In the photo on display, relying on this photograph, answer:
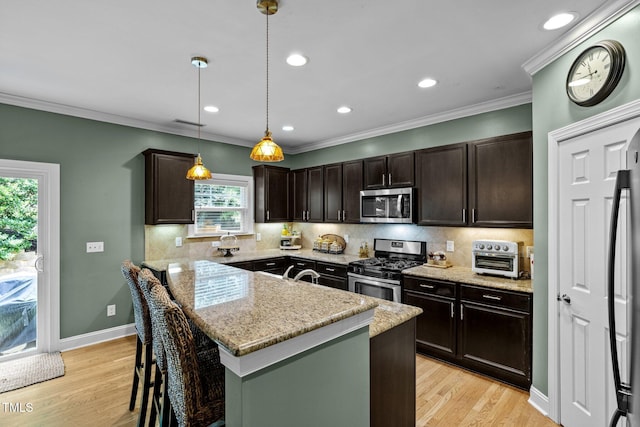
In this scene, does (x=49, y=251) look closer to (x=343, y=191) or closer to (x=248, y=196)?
(x=248, y=196)

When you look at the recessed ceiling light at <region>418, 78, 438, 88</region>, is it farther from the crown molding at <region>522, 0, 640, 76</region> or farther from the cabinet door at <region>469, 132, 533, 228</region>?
the cabinet door at <region>469, 132, 533, 228</region>

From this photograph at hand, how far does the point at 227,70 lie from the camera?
2.72 metres

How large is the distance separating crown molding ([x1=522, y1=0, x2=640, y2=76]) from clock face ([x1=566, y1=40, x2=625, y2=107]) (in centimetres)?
12

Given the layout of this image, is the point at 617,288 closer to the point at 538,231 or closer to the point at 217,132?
the point at 538,231

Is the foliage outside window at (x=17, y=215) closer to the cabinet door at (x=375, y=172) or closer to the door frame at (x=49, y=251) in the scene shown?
the door frame at (x=49, y=251)

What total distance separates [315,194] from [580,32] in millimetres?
3673

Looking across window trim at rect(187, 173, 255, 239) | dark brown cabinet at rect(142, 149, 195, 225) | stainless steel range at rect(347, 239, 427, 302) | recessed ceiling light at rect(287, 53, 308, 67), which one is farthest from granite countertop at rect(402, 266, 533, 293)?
dark brown cabinet at rect(142, 149, 195, 225)

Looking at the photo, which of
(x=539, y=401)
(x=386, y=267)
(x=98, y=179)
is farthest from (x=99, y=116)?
(x=539, y=401)

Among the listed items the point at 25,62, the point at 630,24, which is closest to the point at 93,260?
the point at 25,62

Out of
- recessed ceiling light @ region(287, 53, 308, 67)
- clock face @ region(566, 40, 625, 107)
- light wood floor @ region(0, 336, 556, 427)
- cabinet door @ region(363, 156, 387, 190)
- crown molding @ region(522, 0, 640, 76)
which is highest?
recessed ceiling light @ region(287, 53, 308, 67)

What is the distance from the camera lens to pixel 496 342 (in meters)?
2.94

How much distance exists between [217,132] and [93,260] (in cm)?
231

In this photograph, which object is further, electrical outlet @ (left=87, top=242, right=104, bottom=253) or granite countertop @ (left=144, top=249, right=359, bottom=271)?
granite countertop @ (left=144, top=249, right=359, bottom=271)

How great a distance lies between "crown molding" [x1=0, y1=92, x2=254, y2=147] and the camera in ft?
11.0
